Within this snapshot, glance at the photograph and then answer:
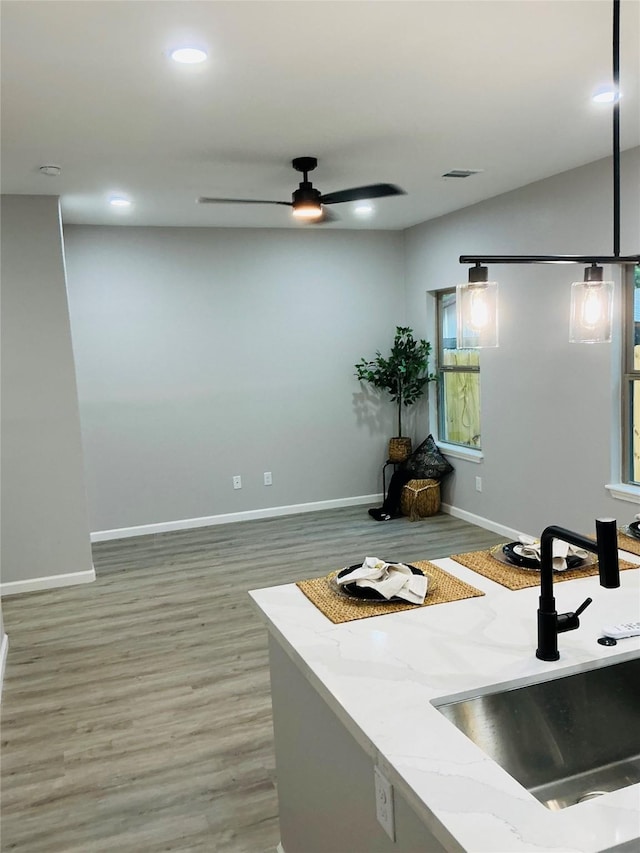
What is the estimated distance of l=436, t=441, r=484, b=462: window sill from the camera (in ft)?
19.0

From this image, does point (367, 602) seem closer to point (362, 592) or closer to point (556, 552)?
point (362, 592)

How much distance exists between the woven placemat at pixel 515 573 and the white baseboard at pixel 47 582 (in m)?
3.46

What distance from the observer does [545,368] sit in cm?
489

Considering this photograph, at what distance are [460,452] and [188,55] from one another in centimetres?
427

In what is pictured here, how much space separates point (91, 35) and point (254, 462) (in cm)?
436

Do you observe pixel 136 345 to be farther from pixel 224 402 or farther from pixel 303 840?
pixel 303 840

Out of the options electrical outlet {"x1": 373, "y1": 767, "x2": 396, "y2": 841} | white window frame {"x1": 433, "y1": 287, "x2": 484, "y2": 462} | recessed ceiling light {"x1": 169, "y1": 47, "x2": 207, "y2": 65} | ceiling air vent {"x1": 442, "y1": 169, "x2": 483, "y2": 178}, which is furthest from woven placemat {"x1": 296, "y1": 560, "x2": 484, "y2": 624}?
white window frame {"x1": 433, "y1": 287, "x2": 484, "y2": 462}

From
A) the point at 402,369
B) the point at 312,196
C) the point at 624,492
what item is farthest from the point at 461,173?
the point at 624,492

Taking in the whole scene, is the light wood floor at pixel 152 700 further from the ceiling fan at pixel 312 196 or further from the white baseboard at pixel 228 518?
the ceiling fan at pixel 312 196

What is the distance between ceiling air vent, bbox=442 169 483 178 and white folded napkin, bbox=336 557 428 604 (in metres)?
3.19

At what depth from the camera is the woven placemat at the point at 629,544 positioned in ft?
7.25

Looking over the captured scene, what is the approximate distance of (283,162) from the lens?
13.1 feet

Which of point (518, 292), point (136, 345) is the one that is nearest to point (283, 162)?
point (518, 292)

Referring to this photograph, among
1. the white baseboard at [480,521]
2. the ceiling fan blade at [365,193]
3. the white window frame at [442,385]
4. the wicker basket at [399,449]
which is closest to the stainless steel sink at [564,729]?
the ceiling fan blade at [365,193]
